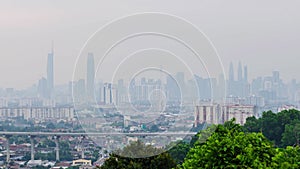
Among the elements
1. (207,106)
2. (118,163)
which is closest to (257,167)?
(207,106)

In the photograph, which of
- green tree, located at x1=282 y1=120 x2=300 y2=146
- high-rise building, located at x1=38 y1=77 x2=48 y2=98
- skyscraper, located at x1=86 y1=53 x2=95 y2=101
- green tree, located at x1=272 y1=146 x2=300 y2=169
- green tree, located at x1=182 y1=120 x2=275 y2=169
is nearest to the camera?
green tree, located at x1=182 y1=120 x2=275 y2=169

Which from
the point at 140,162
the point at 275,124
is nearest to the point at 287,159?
the point at 140,162

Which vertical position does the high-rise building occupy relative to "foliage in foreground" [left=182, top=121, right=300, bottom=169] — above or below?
above

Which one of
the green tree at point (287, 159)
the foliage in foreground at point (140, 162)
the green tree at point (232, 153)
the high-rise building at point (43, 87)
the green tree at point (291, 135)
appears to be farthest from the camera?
the high-rise building at point (43, 87)

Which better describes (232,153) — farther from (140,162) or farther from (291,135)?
(291,135)

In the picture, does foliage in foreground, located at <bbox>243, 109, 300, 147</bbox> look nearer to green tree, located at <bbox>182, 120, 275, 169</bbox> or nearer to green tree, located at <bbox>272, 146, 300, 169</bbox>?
green tree, located at <bbox>272, 146, 300, 169</bbox>

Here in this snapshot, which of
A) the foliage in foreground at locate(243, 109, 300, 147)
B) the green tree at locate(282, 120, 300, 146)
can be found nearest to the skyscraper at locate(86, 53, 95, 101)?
the green tree at locate(282, 120, 300, 146)

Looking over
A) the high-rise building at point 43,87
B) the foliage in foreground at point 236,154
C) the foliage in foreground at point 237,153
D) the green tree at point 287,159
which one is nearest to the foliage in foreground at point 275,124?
the green tree at point 287,159

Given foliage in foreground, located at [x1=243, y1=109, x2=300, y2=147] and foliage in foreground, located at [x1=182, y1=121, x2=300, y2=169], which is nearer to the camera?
foliage in foreground, located at [x1=182, y1=121, x2=300, y2=169]

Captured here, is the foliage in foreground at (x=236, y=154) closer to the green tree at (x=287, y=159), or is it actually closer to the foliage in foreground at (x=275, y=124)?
the green tree at (x=287, y=159)

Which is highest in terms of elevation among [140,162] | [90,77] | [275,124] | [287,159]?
[90,77]
